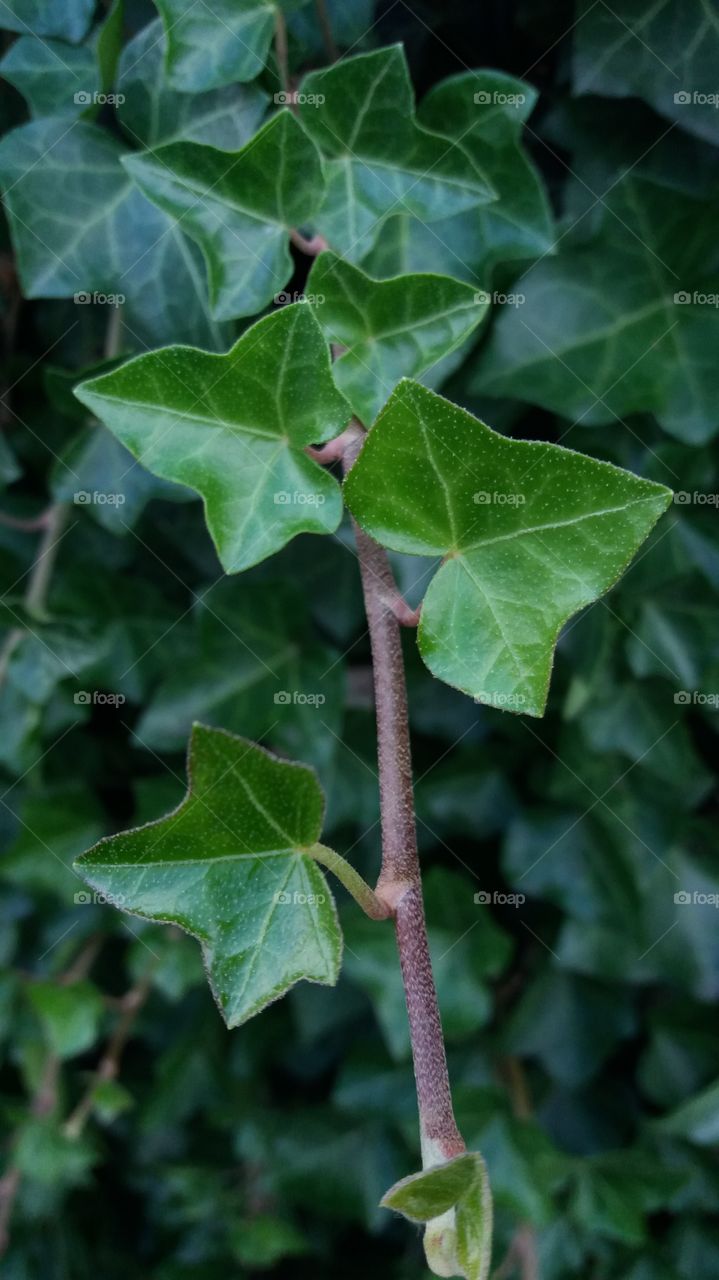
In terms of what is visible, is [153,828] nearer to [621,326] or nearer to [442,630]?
[442,630]

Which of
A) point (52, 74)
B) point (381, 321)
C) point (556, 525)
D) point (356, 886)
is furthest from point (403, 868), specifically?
point (52, 74)

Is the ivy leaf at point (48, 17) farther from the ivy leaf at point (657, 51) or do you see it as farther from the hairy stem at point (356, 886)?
the hairy stem at point (356, 886)

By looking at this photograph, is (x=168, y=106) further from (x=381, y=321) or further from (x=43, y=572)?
(x=43, y=572)

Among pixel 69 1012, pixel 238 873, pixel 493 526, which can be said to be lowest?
pixel 69 1012

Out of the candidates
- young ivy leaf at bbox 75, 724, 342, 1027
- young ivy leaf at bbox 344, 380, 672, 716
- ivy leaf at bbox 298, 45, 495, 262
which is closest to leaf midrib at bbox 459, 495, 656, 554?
young ivy leaf at bbox 344, 380, 672, 716

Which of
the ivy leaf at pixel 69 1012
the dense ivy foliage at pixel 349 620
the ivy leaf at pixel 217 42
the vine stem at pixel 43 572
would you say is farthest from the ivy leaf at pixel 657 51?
the ivy leaf at pixel 69 1012

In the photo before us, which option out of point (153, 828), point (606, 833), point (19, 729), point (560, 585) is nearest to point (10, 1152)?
point (19, 729)
